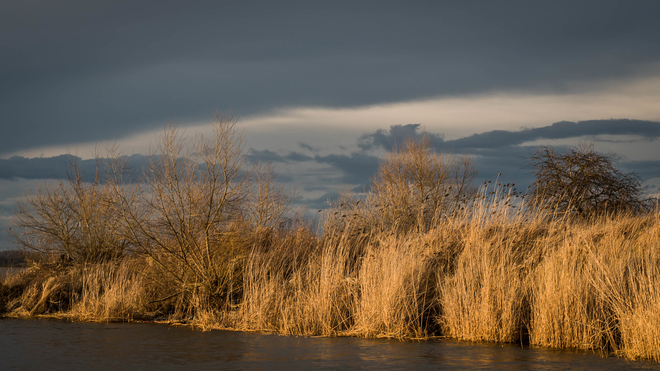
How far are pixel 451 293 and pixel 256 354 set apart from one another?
4148mm

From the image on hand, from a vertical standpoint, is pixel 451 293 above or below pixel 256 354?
above

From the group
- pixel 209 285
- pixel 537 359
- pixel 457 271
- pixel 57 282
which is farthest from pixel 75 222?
pixel 537 359

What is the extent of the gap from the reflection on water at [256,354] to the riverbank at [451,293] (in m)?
0.49

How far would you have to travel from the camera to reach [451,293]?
1108 cm

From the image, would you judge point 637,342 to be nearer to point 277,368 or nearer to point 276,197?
point 277,368

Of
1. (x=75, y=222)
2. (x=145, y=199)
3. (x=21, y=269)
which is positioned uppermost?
(x=145, y=199)

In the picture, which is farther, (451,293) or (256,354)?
(451,293)

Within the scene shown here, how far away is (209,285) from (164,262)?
5.74 ft

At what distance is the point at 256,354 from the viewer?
9.23 meters

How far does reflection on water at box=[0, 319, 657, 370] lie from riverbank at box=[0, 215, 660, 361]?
0.49 meters

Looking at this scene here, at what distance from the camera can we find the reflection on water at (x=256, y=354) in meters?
8.23

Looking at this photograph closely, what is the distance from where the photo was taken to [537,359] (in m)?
8.38

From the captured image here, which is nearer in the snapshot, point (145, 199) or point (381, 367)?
point (381, 367)

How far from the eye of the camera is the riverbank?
9.25 meters
